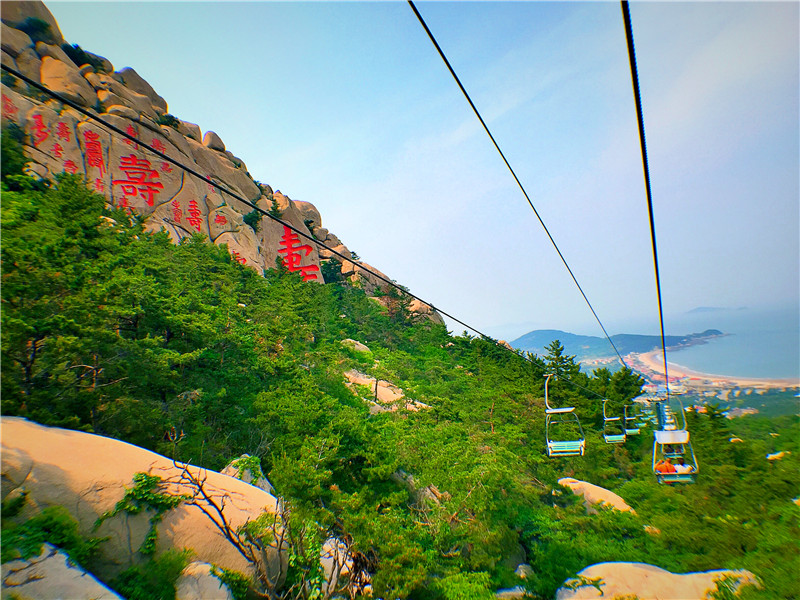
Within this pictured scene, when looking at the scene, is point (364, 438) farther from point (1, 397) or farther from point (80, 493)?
point (1, 397)

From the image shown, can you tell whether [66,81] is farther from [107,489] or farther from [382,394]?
[382,394]

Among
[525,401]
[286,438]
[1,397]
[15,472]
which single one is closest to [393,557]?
[286,438]

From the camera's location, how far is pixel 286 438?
13648 mm

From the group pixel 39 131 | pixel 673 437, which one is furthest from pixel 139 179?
pixel 673 437

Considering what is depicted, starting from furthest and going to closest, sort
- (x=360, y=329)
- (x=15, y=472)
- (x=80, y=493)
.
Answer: (x=360, y=329) < (x=80, y=493) < (x=15, y=472)

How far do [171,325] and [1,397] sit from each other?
4.93 m

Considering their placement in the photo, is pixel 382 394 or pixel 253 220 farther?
pixel 253 220

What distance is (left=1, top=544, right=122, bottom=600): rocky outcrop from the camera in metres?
5.48

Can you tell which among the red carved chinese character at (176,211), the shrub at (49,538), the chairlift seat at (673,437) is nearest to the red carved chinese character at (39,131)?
the red carved chinese character at (176,211)

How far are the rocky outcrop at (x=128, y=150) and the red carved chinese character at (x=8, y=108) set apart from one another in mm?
56

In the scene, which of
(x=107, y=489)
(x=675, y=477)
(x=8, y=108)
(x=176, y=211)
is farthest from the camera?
(x=176, y=211)

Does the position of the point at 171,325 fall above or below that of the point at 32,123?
below

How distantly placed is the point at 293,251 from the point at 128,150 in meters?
14.4

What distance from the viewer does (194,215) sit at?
1088 inches
